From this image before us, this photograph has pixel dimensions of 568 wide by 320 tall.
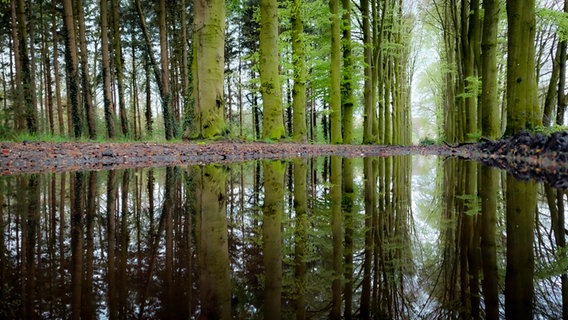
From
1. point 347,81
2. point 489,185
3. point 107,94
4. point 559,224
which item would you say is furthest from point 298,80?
point 559,224

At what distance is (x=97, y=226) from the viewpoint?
2.09 meters

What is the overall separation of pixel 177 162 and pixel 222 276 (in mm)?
5733

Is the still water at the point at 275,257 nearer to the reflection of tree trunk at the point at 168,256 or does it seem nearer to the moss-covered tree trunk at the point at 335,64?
the reflection of tree trunk at the point at 168,256

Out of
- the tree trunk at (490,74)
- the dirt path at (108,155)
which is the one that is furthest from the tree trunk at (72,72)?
the tree trunk at (490,74)

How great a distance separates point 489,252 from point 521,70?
7.84m

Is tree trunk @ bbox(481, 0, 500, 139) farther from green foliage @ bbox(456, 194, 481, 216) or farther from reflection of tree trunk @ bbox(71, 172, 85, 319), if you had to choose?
reflection of tree trunk @ bbox(71, 172, 85, 319)

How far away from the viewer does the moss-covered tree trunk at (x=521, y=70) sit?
7.98m

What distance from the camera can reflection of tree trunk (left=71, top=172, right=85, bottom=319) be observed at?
1.09 m

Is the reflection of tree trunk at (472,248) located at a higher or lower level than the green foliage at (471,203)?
higher

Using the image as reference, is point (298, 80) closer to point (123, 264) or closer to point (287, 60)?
point (287, 60)

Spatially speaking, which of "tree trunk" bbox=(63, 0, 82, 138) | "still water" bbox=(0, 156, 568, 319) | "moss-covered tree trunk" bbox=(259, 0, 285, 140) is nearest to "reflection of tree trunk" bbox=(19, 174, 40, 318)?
"still water" bbox=(0, 156, 568, 319)

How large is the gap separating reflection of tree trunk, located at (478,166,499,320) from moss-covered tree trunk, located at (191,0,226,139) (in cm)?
651

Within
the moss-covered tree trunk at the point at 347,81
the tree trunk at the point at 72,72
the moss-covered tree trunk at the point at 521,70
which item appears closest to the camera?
the moss-covered tree trunk at the point at 521,70

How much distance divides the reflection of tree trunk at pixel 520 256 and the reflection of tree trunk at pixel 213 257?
84 cm
